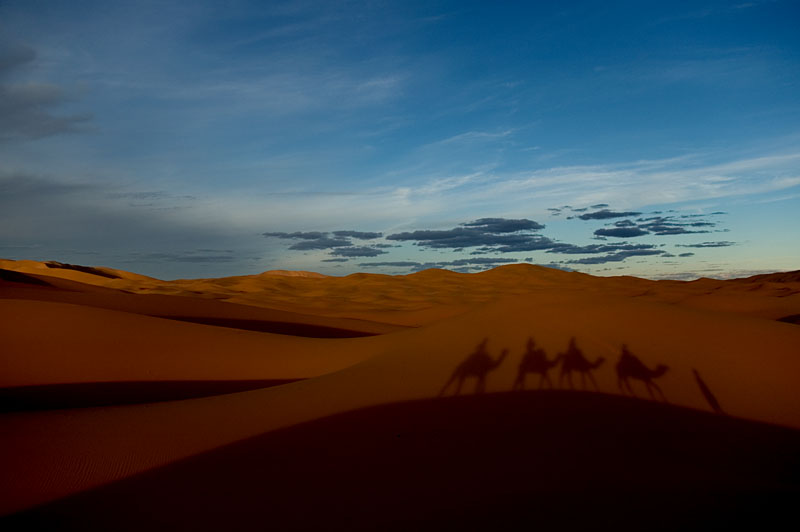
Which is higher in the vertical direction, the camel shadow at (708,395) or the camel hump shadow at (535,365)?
the camel hump shadow at (535,365)

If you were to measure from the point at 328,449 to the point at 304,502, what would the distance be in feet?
3.30

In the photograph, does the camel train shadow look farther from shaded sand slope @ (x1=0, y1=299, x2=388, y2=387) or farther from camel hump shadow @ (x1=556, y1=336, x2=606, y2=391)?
shaded sand slope @ (x1=0, y1=299, x2=388, y2=387)

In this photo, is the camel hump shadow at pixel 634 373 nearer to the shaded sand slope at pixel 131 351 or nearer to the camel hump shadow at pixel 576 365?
the camel hump shadow at pixel 576 365

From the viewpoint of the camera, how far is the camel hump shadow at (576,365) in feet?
22.1

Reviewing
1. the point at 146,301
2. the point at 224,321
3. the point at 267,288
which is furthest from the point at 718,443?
the point at 267,288

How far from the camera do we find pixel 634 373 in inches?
269

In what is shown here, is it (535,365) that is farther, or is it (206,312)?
(206,312)

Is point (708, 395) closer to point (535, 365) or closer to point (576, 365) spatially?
point (576, 365)

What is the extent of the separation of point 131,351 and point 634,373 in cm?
803

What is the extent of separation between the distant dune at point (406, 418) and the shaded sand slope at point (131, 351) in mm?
47

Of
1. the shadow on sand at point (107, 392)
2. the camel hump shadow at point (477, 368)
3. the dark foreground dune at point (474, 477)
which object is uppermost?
the camel hump shadow at point (477, 368)

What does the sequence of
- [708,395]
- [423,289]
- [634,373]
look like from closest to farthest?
[708,395]
[634,373]
[423,289]

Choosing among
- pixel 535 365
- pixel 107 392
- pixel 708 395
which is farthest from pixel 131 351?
pixel 708 395

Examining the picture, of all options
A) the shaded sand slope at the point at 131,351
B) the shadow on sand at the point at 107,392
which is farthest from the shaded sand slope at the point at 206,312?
the shadow on sand at the point at 107,392
